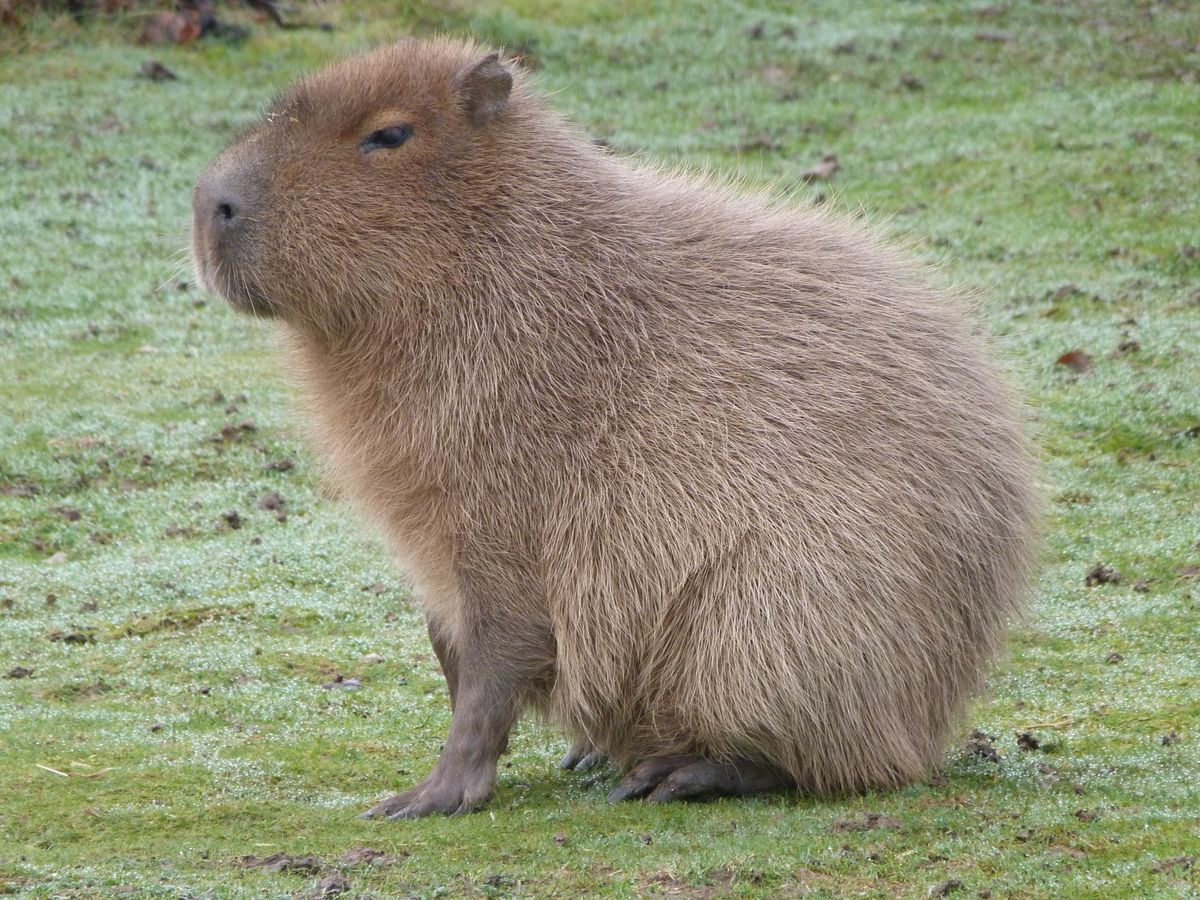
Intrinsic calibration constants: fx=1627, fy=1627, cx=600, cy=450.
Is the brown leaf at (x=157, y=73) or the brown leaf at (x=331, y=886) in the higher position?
the brown leaf at (x=331, y=886)

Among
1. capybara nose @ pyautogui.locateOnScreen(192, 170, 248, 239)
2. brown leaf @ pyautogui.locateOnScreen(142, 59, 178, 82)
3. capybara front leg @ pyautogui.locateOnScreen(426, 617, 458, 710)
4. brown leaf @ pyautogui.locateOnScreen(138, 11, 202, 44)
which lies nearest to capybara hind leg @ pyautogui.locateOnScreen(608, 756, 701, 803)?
capybara front leg @ pyautogui.locateOnScreen(426, 617, 458, 710)

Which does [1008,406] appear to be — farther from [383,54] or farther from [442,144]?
[383,54]

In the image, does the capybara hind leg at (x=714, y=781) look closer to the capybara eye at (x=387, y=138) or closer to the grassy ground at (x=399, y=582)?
the grassy ground at (x=399, y=582)

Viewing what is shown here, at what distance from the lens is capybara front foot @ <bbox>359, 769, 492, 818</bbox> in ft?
13.0

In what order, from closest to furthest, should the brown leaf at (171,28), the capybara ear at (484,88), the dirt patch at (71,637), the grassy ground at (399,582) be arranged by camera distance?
the grassy ground at (399,582) → the capybara ear at (484,88) → the dirt patch at (71,637) → the brown leaf at (171,28)

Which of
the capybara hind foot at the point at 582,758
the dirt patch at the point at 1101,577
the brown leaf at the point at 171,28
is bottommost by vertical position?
the brown leaf at the point at 171,28

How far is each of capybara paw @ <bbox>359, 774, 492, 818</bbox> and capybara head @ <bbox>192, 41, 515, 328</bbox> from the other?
1214mm

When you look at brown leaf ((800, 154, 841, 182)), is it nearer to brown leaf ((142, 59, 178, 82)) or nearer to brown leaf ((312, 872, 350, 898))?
brown leaf ((142, 59, 178, 82))

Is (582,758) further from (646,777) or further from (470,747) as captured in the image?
(470,747)

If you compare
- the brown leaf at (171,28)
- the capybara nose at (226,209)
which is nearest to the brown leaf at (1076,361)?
the capybara nose at (226,209)

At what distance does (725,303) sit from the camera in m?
4.26

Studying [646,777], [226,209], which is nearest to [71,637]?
[226,209]

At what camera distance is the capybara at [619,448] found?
4027mm

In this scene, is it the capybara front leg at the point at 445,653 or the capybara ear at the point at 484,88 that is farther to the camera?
the capybara front leg at the point at 445,653
